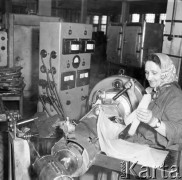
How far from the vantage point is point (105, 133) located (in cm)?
126

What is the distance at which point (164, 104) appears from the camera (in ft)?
4.50

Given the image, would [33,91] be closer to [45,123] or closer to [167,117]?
[45,123]

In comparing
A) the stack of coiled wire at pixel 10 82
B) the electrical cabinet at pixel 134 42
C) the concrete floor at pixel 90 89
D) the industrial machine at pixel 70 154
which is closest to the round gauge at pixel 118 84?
the industrial machine at pixel 70 154

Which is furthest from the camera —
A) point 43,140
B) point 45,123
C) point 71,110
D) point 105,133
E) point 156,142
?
point 71,110

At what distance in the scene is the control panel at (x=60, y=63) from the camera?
309cm

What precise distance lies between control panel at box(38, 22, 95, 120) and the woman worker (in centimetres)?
185

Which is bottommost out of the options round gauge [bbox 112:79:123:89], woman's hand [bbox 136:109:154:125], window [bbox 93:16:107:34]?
woman's hand [bbox 136:109:154:125]

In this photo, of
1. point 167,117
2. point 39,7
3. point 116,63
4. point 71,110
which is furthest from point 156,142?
point 39,7

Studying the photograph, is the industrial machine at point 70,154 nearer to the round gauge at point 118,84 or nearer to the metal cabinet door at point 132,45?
the round gauge at point 118,84

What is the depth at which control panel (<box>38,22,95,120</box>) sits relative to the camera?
10.1ft

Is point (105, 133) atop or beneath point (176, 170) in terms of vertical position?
atop

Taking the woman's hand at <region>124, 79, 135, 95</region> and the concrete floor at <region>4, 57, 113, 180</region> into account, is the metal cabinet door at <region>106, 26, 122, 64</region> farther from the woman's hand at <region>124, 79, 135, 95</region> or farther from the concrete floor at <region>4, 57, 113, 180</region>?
the woman's hand at <region>124, 79, 135, 95</region>

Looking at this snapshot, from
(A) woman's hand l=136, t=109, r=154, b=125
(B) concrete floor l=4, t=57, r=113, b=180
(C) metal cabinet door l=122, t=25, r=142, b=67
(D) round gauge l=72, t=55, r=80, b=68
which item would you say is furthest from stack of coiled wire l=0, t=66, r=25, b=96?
(C) metal cabinet door l=122, t=25, r=142, b=67

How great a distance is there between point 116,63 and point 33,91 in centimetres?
198
